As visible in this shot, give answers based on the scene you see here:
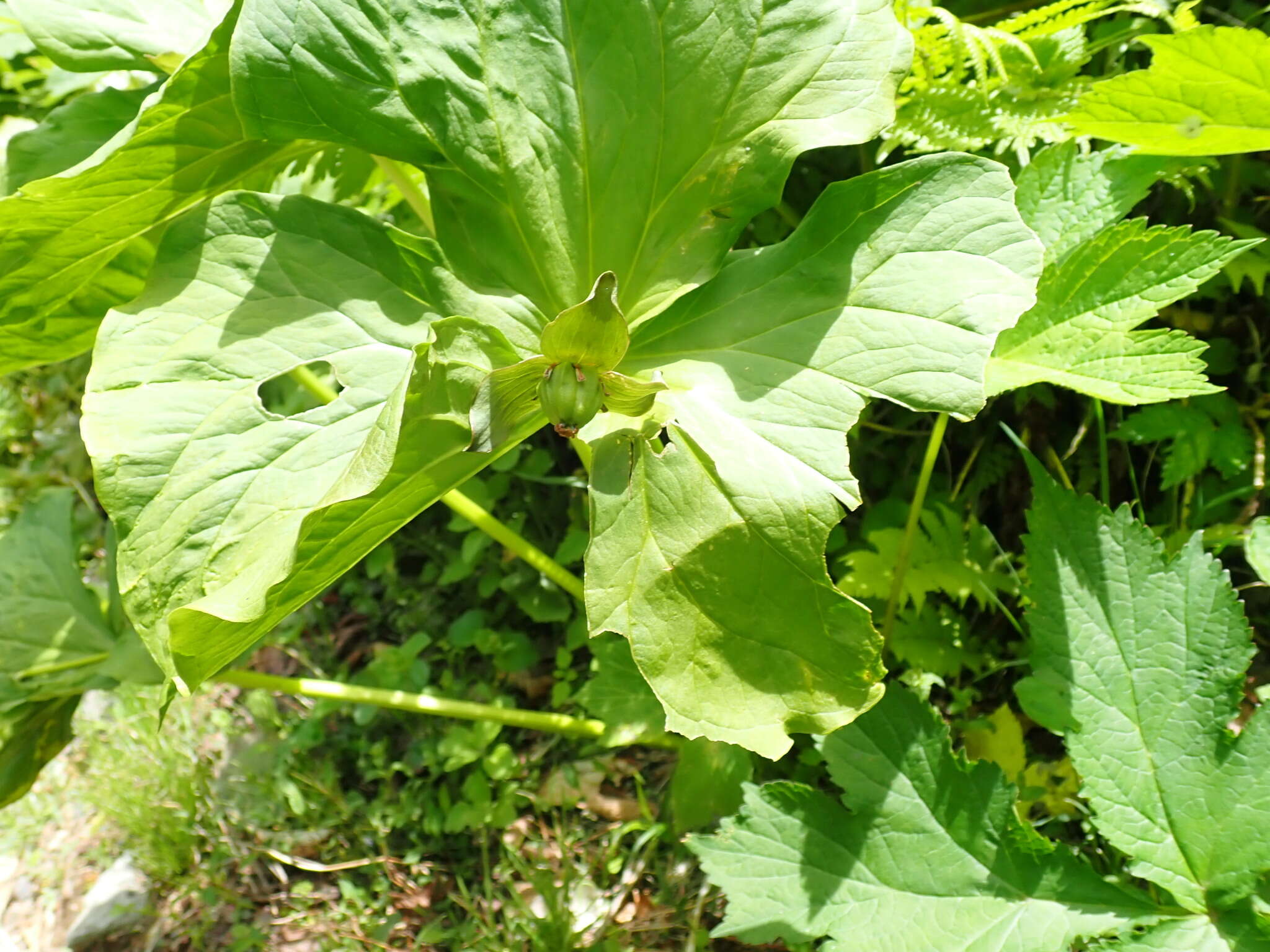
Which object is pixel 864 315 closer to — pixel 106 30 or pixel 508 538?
pixel 508 538

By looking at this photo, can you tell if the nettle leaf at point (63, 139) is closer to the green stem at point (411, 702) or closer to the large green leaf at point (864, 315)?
the green stem at point (411, 702)

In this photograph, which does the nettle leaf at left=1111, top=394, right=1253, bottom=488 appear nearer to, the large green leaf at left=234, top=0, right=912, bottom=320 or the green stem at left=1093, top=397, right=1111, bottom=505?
the green stem at left=1093, top=397, right=1111, bottom=505

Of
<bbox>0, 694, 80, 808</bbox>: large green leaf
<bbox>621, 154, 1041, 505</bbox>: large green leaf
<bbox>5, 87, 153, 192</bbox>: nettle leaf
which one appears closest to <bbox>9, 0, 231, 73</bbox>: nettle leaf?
<bbox>5, 87, 153, 192</bbox>: nettle leaf

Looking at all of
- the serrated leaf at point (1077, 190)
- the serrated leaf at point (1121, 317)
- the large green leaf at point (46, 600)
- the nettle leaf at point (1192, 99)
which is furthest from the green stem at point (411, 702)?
the nettle leaf at point (1192, 99)

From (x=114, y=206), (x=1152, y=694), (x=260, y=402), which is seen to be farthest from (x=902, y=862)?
(x=114, y=206)

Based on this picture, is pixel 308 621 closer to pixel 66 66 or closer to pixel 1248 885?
pixel 66 66

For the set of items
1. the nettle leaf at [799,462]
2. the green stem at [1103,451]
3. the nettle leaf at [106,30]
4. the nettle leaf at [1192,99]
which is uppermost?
the nettle leaf at [106,30]
